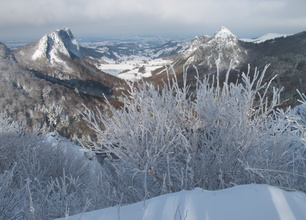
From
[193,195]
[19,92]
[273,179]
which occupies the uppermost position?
[193,195]

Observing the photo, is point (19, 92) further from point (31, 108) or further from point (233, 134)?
point (233, 134)

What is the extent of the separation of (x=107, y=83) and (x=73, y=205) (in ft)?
320

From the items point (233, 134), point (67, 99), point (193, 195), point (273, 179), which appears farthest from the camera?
point (67, 99)

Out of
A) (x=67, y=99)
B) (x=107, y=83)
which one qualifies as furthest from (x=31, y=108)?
(x=107, y=83)

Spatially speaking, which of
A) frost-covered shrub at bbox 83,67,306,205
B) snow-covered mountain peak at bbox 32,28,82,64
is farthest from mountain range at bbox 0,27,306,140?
frost-covered shrub at bbox 83,67,306,205

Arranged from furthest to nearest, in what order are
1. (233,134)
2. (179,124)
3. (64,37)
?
1. (64,37)
2. (179,124)
3. (233,134)

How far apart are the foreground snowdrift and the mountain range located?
6.83 feet

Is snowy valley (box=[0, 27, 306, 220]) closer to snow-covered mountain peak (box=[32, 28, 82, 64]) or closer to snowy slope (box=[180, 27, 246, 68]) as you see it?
snowy slope (box=[180, 27, 246, 68])

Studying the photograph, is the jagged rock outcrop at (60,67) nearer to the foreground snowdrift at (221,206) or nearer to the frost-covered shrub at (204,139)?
the frost-covered shrub at (204,139)

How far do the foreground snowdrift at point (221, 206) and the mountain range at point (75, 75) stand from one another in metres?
2.08

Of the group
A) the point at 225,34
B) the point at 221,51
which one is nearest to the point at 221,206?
the point at 221,51

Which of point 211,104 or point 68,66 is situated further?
point 68,66

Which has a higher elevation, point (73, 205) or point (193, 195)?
point (193, 195)

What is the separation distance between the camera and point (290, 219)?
7.22 feet
